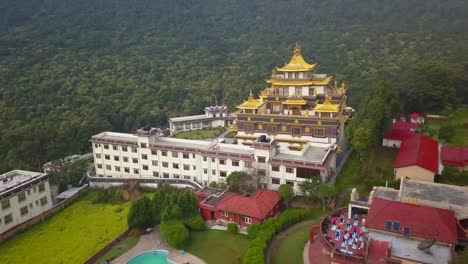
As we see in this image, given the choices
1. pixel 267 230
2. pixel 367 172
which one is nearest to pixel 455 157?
pixel 367 172

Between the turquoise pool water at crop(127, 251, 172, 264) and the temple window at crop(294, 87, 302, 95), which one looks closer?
the turquoise pool water at crop(127, 251, 172, 264)

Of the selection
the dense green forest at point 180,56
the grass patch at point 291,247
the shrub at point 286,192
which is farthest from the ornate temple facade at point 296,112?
the dense green forest at point 180,56

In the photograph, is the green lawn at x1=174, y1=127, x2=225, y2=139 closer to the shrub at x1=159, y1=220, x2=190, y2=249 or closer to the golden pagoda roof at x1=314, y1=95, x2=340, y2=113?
the golden pagoda roof at x1=314, y1=95, x2=340, y2=113

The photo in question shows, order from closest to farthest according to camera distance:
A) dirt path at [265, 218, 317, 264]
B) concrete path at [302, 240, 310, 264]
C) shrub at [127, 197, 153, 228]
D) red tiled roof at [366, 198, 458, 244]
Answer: red tiled roof at [366, 198, 458, 244] → concrete path at [302, 240, 310, 264] → dirt path at [265, 218, 317, 264] → shrub at [127, 197, 153, 228]

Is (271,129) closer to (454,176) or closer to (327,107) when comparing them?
(327,107)

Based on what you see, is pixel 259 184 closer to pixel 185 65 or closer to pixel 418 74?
pixel 418 74

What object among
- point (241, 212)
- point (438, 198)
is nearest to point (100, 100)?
point (241, 212)

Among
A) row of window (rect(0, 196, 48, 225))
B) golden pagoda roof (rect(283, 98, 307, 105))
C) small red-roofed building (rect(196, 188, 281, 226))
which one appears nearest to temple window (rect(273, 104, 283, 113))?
golden pagoda roof (rect(283, 98, 307, 105))
